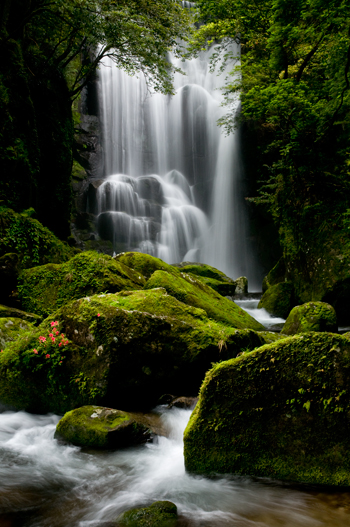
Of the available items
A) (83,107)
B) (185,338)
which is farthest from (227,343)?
(83,107)

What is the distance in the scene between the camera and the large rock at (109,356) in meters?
3.91

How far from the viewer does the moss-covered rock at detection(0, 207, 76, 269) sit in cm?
794

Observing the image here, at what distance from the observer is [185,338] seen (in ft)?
14.5

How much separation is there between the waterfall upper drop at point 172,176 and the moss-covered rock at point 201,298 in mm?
14426

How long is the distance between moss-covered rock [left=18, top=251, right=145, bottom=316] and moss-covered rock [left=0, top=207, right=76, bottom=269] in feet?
3.72

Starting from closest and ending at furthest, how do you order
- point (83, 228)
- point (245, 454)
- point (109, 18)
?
1. point (245, 454)
2. point (109, 18)
3. point (83, 228)

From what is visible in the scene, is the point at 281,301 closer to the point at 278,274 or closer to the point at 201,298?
the point at 278,274

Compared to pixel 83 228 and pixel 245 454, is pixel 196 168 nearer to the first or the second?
pixel 83 228

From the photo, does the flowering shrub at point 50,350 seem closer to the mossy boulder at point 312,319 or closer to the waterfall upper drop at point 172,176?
the mossy boulder at point 312,319

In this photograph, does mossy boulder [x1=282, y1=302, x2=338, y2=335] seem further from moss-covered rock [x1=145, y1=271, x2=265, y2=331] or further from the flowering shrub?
the flowering shrub

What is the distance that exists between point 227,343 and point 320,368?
196 centimetres

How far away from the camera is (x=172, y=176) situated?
2712 cm

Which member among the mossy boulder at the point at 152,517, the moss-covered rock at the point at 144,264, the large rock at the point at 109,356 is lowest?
the mossy boulder at the point at 152,517

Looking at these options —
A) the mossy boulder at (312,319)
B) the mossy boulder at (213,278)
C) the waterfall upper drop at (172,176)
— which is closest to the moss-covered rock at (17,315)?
the mossy boulder at (312,319)
